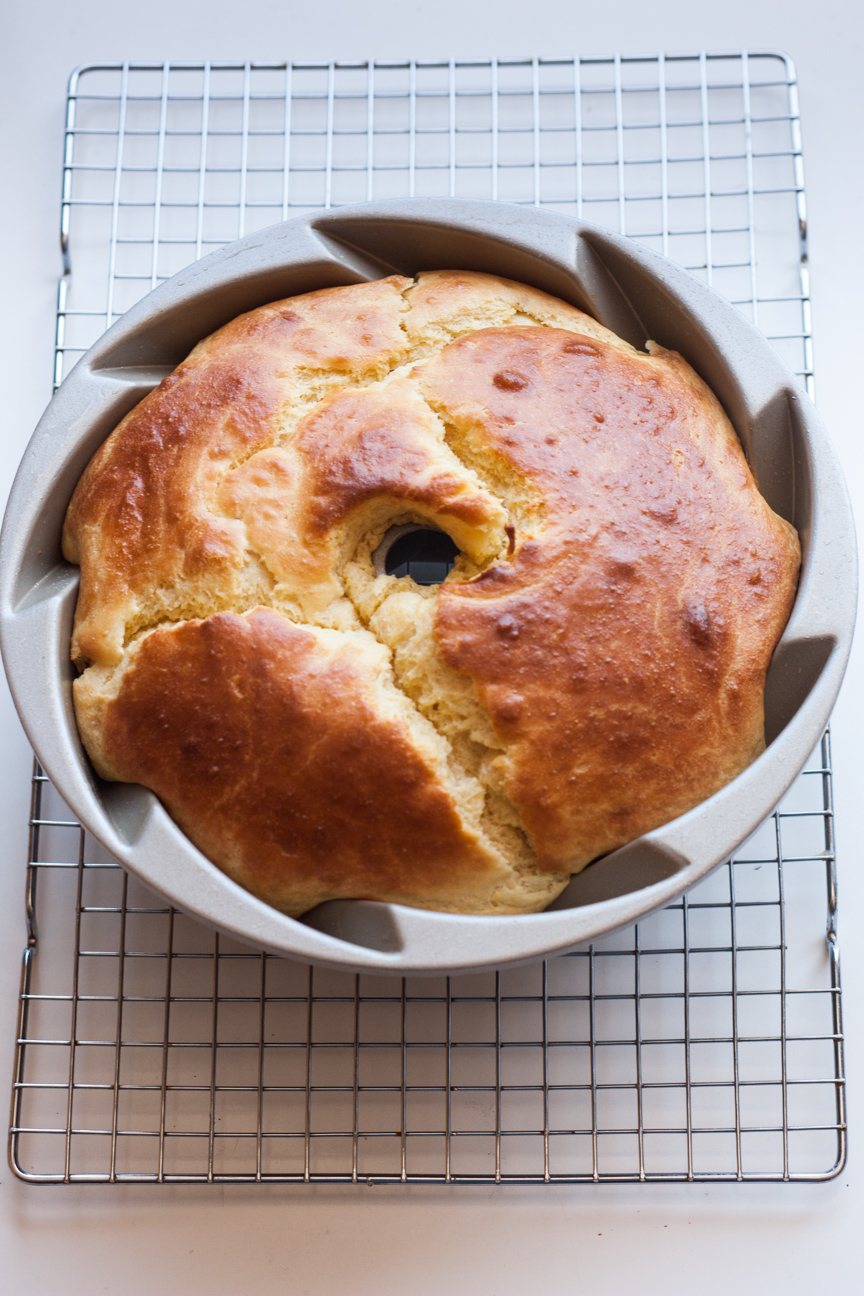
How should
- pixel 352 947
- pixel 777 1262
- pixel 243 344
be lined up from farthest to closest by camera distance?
pixel 777 1262 → pixel 243 344 → pixel 352 947

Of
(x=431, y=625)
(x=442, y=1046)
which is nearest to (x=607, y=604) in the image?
(x=431, y=625)

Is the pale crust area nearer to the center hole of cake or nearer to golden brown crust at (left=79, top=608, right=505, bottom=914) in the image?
golden brown crust at (left=79, top=608, right=505, bottom=914)

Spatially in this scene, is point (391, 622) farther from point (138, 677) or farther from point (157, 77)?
point (157, 77)

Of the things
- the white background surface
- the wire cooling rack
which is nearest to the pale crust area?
the wire cooling rack

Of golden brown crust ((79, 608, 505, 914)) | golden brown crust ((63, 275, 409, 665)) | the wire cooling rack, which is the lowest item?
the wire cooling rack

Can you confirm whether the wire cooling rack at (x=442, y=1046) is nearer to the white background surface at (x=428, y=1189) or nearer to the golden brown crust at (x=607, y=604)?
the white background surface at (x=428, y=1189)

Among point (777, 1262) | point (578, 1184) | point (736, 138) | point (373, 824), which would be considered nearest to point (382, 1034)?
point (578, 1184)
